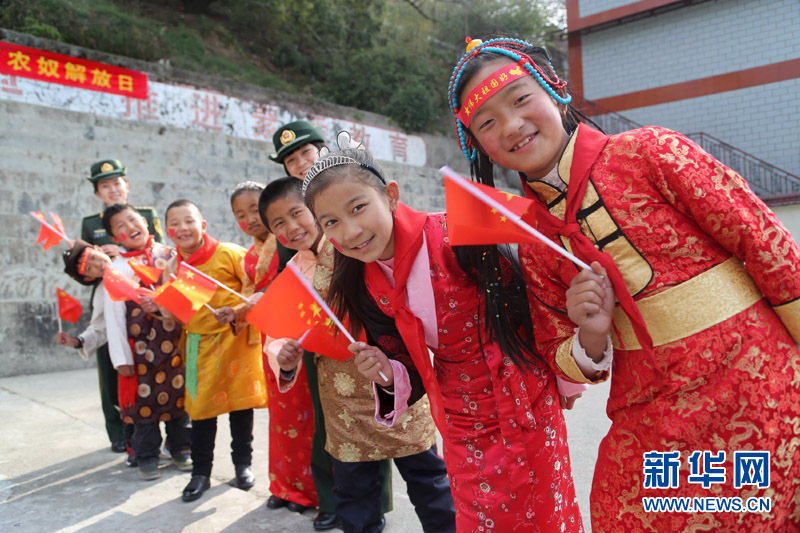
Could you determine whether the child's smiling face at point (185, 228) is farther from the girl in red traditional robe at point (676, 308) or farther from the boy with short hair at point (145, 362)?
the girl in red traditional robe at point (676, 308)

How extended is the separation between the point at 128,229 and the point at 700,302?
129 inches

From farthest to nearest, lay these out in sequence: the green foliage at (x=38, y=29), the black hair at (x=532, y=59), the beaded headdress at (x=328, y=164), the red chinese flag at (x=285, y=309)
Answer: the green foliage at (x=38, y=29)
the red chinese flag at (x=285, y=309)
the beaded headdress at (x=328, y=164)
the black hair at (x=532, y=59)

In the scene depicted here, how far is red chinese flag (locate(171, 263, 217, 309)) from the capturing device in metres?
2.89

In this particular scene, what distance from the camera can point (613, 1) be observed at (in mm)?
11773

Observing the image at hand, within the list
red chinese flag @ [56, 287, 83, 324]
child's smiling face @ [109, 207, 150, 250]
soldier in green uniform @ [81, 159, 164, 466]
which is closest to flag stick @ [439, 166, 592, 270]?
child's smiling face @ [109, 207, 150, 250]

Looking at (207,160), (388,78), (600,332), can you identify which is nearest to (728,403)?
(600,332)

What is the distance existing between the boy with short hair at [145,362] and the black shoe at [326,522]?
46.6 inches

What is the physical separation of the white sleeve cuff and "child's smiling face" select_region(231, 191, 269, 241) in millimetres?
2115

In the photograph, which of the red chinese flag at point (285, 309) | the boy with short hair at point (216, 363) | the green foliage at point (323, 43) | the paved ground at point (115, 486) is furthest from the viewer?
the green foliage at point (323, 43)

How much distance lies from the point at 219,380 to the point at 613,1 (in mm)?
11548

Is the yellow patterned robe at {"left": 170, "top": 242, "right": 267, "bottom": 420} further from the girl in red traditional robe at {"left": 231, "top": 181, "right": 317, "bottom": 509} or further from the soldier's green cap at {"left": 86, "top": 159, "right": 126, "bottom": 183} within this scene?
the soldier's green cap at {"left": 86, "top": 159, "right": 126, "bottom": 183}

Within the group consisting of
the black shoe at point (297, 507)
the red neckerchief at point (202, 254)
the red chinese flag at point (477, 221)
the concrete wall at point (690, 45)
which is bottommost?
the black shoe at point (297, 507)

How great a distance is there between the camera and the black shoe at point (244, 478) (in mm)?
3068

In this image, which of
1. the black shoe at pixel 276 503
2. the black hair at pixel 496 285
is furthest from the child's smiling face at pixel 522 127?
the black shoe at pixel 276 503
